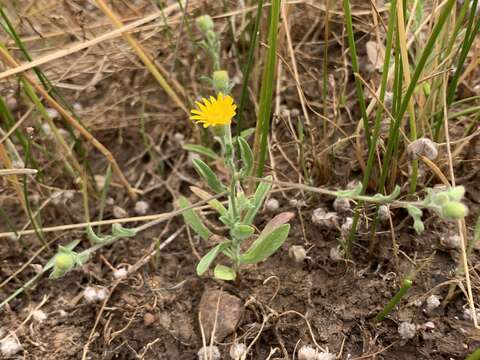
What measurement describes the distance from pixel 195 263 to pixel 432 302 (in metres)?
0.56

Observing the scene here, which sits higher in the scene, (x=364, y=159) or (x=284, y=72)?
(x=284, y=72)

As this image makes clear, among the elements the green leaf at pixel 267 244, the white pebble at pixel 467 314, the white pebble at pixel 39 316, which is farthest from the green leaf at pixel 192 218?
the white pebble at pixel 467 314

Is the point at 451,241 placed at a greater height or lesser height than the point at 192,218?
lesser

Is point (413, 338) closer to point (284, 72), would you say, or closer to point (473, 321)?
point (473, 321)

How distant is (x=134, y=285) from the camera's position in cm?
129

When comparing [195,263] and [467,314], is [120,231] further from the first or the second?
[467,314]

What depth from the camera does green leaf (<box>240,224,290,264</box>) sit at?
1.07 metres

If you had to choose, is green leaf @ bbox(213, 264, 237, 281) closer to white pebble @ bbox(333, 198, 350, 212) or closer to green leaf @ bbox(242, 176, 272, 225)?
green leaf @ bbox(242, 176, 272, 225)

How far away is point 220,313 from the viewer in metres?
1.17

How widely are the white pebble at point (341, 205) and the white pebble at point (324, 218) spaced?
0.02 m

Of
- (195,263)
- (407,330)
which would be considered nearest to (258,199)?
(195,263)

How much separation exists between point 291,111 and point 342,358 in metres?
0.70

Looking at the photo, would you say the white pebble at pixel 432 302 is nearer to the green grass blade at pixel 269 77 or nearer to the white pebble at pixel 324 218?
the white pebble at pixel 324 218

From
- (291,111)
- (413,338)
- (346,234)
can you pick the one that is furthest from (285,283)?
(291,111)
